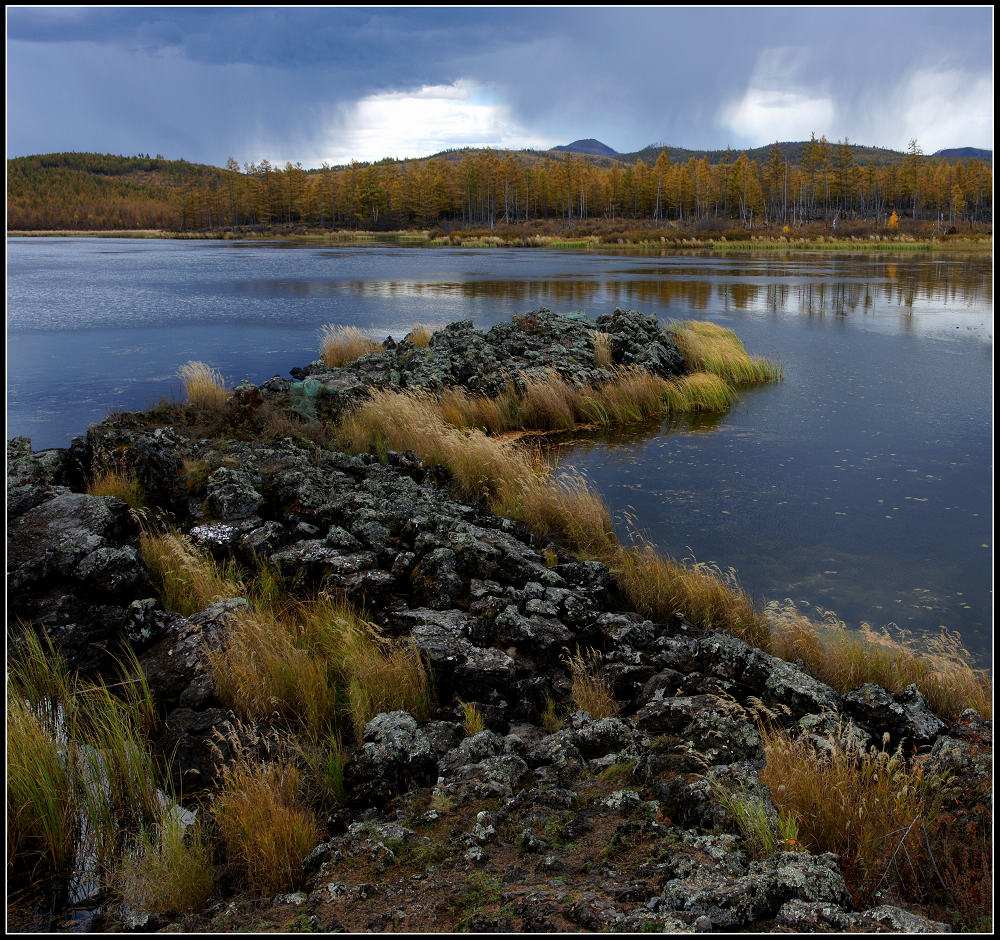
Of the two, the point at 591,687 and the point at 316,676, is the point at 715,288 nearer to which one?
the point at 591,687

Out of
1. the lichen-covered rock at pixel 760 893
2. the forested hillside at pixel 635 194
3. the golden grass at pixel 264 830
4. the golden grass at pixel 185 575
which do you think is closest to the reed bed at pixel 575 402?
the golden grass at pixel 185 575

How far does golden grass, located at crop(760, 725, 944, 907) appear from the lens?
3487 millimetres

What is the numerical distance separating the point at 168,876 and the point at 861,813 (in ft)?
11.5

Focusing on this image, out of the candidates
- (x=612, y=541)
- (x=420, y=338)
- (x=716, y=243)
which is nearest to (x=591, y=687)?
(x=612, y=541)

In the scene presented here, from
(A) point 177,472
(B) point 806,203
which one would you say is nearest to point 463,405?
(A) point 177,472

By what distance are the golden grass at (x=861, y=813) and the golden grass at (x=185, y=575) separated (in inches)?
200

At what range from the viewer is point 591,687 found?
5.93 metres

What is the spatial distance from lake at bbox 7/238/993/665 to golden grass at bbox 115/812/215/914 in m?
7.02

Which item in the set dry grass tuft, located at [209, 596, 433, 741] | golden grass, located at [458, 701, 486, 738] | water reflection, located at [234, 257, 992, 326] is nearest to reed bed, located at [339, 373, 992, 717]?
golden grass, located at [458, 701, 486, 738]

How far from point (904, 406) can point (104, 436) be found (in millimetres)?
17307

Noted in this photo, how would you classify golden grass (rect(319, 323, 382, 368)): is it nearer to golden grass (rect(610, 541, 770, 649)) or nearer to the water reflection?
the water reflection

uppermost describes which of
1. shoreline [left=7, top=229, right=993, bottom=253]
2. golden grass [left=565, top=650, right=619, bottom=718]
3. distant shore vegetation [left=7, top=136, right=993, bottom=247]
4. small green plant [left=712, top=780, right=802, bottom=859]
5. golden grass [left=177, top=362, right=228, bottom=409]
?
distant shore vegetation [left=7, top=136, right=993, bottom=247]

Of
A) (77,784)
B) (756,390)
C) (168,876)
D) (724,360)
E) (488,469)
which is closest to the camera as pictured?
(168,876)

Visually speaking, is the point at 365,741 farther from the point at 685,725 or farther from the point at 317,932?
the point at 685,725
